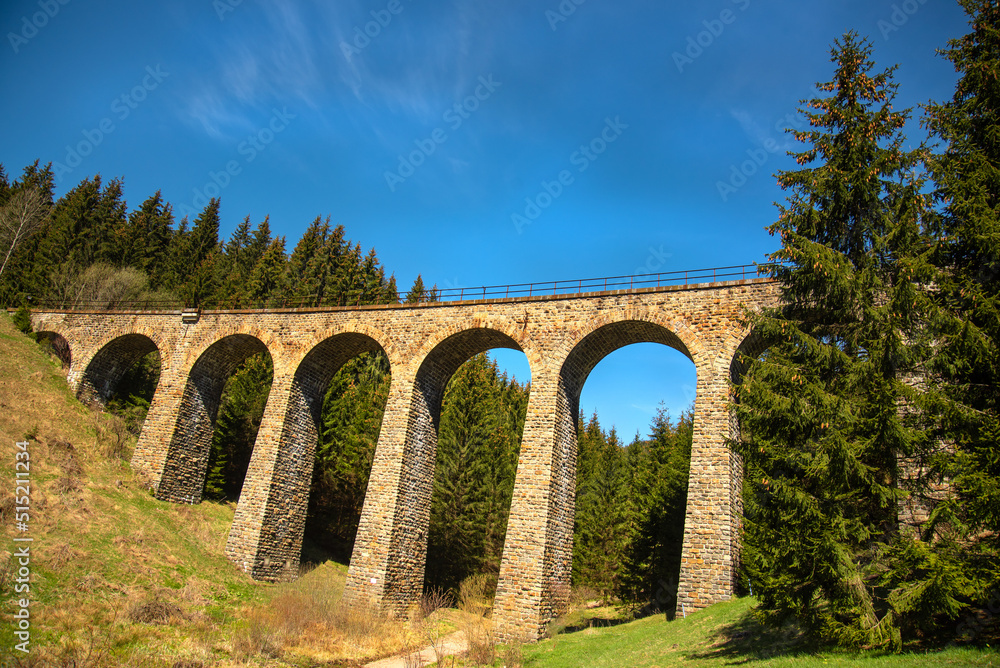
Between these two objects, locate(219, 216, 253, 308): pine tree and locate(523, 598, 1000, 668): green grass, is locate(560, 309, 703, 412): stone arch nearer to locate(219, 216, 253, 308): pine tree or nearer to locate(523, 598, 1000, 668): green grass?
locate(523, 598, 1000, 668): green grass

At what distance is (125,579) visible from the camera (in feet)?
53.8

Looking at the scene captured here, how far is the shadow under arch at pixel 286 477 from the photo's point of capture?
2152cm

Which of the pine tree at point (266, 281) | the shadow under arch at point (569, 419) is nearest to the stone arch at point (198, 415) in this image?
the shadow under arch at point (569, 419)

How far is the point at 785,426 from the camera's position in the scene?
36.7 feet

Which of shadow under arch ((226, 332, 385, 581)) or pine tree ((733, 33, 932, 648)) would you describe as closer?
pine tree ((733, 33, 932, 648))

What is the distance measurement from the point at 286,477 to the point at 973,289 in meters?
22.3

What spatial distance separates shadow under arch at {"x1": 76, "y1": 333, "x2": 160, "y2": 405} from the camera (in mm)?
28484

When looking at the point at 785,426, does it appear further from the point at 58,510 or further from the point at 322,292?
the point at 322,292

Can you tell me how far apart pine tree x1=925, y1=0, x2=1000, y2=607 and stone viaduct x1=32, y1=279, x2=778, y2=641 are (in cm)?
623

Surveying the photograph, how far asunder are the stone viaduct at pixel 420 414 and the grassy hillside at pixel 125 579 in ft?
4.79

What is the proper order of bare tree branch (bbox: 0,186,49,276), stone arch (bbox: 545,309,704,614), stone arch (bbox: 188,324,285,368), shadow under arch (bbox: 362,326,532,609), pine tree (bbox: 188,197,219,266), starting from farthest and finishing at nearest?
pine tree (bbox: 188,197,219,266), bare tree branch (bbox: 0,186,49,276), stone arch (bbox: 188,324,285,368), shadow under arch (bbox: 362,326,532,609), stone arch (bbox: 545,309,704,614)

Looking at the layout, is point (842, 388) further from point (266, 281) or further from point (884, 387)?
point (266, 281)

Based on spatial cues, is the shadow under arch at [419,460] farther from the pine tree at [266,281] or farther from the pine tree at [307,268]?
the pine tree at [266,281]

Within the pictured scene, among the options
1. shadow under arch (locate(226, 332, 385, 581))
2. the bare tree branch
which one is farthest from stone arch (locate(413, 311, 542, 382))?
the bare tree branch
